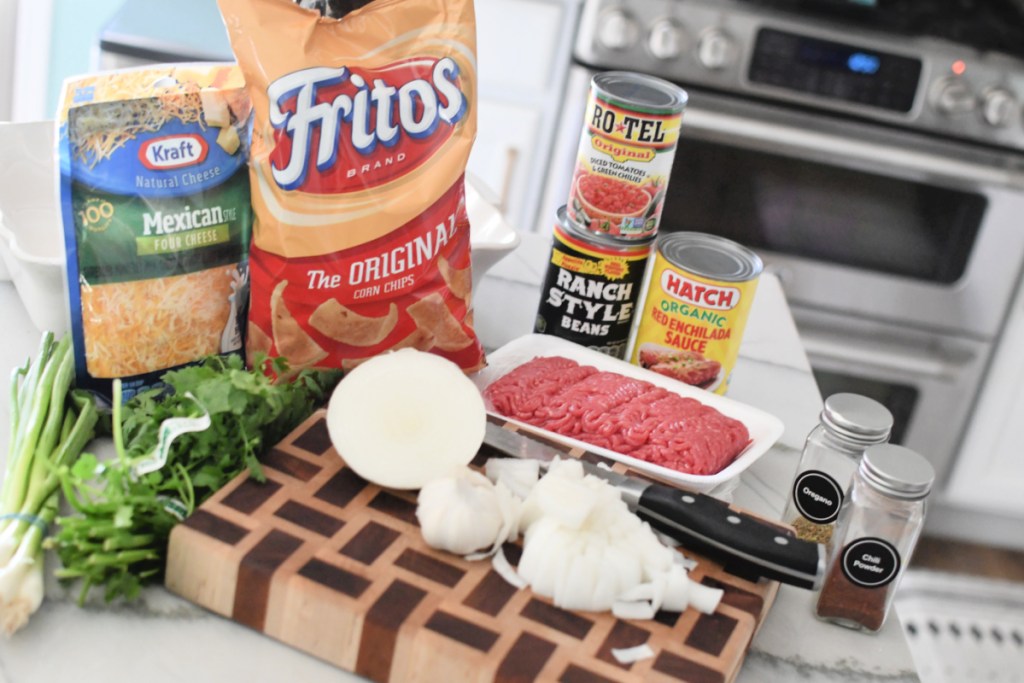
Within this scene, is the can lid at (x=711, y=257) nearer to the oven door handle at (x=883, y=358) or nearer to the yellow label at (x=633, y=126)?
the yellow label at (x=633, y=126)

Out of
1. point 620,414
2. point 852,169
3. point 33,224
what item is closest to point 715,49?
point 852,169

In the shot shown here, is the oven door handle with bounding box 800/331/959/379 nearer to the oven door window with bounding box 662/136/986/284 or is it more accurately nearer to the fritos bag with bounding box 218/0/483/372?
the oven door window with bounding box 662/136/986/284

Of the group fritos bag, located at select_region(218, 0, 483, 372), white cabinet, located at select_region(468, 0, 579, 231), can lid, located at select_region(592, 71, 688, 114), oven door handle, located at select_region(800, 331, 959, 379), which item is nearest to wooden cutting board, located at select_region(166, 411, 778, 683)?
fritos bag, located at select_region(218, 0, 483, 372)

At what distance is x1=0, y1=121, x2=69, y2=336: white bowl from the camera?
106 centimetres

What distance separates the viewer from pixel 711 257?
1.24 metres

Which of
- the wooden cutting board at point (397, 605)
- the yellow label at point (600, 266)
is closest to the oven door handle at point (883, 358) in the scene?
the yellow label at point (600, 266)

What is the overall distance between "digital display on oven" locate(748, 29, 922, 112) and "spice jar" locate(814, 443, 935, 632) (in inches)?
51.9

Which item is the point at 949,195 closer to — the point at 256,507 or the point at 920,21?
the point at 920,21

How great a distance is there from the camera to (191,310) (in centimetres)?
A: 108

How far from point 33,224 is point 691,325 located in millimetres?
698

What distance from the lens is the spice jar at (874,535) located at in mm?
919

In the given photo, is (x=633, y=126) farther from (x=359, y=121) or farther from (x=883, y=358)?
(x=883, y=358)

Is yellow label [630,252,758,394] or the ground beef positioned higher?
yellow label [630,252,758,394]

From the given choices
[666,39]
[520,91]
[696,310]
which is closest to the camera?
[696,310]
